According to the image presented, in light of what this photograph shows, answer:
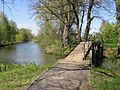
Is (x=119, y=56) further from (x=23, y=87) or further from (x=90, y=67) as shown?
(x=23, y=87)

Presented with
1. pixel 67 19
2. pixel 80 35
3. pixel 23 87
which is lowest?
pixel 23 87

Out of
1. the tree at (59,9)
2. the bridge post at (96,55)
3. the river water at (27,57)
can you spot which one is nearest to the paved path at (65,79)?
the bridge post at (96,55)

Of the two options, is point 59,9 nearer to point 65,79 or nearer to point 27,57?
point 27,57

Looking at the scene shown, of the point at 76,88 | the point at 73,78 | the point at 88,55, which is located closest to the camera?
the point at 76,88

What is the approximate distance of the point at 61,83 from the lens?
9.49 meters

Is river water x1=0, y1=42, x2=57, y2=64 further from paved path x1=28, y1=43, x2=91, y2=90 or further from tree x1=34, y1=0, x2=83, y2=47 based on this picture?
paved path x1=28, y1=43, x2=91, y2=90

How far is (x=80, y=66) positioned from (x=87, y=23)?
46.5 ft

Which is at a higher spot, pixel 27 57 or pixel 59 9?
pixel 59 9

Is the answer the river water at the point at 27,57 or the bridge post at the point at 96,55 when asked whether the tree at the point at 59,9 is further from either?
the bridge post at the point at 96,55

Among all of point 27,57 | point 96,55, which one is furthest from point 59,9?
point 96,55

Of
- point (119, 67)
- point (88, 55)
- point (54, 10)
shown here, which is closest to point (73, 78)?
point (119, 67)

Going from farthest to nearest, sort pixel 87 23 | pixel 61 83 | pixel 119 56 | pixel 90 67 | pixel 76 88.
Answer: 1. pixel 87 23
2. pixel 119 56
3. pixel 90 67
4. pixel 61 83
5. pixel 76 88

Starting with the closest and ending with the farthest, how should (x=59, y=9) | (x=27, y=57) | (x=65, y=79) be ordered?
(x=65, y=79), (x=27, y=57), (x=59, y=9)

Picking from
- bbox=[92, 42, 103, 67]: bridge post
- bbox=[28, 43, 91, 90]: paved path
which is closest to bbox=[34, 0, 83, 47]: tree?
bbox=[92, 42, 103, 67]: bridge post
